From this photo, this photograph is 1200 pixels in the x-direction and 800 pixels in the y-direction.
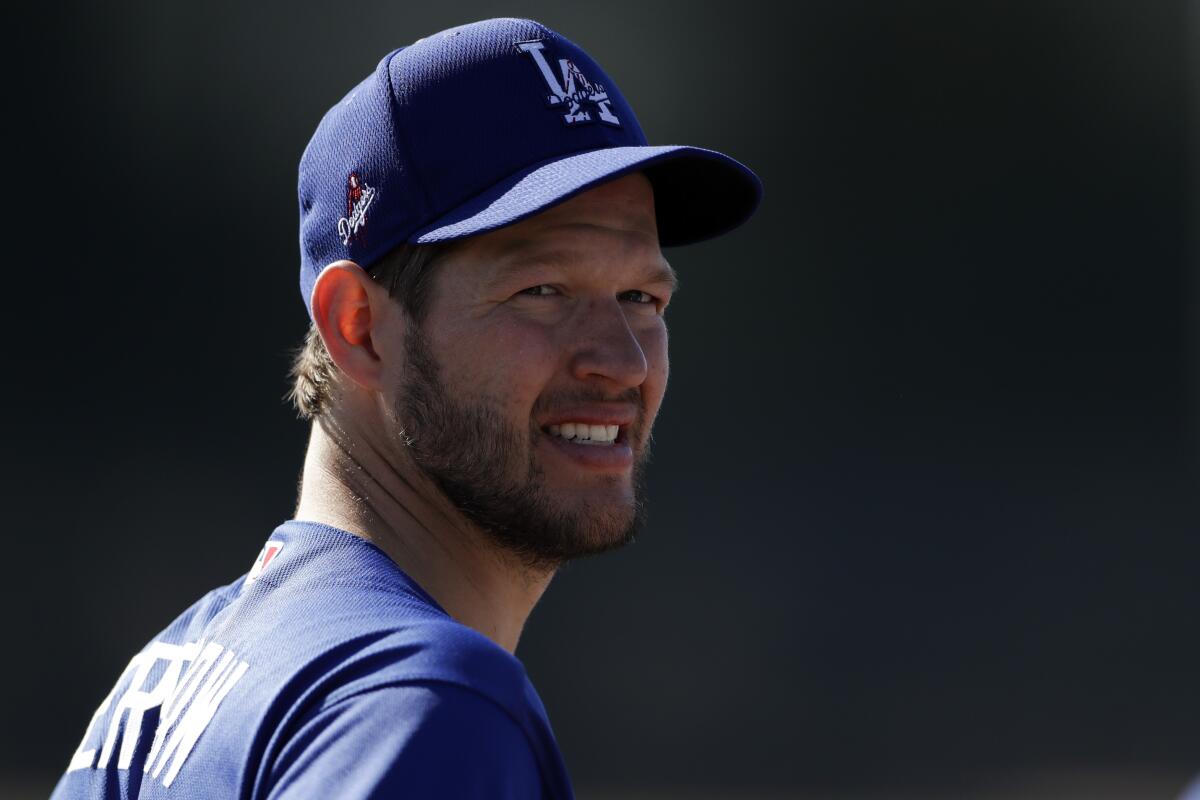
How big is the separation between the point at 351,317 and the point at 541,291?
8.9 inches

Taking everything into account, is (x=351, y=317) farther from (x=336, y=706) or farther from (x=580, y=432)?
(x=336, y=706)

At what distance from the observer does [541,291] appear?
1694 mm

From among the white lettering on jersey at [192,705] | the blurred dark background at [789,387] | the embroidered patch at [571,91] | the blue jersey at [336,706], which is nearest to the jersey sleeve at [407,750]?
the blue jersey at [336,706]

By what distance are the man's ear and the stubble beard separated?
5 centimetres

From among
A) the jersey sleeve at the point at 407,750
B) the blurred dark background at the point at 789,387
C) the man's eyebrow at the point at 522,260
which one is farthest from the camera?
the blurred dark background at the point at 789,387

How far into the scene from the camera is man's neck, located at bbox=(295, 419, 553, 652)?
1.64 metres

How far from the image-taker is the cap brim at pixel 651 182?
5.19 ft

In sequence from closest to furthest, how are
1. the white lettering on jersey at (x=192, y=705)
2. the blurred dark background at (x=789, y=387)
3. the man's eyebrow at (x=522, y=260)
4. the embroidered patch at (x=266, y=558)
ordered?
the white lettering on jersey at (x=192, y=705), the embroidered patch at (x=266, y=558), the man's eyebrow at (x=522, y=260), the blurred dark background at (x=789, y=387)

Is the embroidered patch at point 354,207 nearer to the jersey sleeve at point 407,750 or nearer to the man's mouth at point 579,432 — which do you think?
the man's mouth at point 579,432

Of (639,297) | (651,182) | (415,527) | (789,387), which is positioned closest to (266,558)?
(415,527)

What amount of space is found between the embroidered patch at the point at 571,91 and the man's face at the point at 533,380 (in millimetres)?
91

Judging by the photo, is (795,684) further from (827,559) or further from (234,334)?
(234,334)

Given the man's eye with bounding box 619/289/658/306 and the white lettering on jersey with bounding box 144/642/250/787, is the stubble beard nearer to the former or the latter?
the man's eye with bounding box 619/289/658/306

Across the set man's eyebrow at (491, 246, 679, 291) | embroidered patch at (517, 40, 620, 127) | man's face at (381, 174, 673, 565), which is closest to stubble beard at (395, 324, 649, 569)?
man's face at (381, 174, 673, 565)
